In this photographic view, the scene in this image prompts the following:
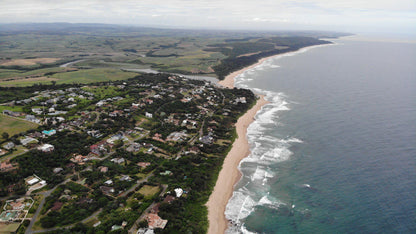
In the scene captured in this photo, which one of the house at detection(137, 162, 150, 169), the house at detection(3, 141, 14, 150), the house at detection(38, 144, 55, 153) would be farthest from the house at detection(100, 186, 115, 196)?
the house at detection(3, 141, 14, 150)

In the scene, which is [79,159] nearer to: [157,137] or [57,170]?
[57,170]

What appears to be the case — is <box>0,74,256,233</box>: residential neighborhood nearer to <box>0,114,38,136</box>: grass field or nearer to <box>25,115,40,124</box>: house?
<box>25,115,40,124</box>: house

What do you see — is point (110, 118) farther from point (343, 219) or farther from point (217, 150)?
point (343, 219)

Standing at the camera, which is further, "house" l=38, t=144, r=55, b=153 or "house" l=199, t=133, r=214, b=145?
"house" l=199, t=133, r=214, b=145

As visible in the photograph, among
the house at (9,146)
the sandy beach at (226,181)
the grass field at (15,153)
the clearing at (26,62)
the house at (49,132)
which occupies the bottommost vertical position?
the sandy beach at (226,181)

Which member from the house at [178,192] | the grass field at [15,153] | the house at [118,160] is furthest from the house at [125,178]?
the grass field at [15,153]

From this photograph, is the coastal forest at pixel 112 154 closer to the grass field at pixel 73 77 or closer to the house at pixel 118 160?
the house at pixel 118 160

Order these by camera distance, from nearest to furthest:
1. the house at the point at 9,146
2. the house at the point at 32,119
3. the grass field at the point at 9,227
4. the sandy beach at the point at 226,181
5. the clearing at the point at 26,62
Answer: the grass field at the point at 9,227 → the sandy beach at the point at 226,181 → the house at the point at 9,146 → the house at the point at 32,119 → the clearing at the point at 26,62
